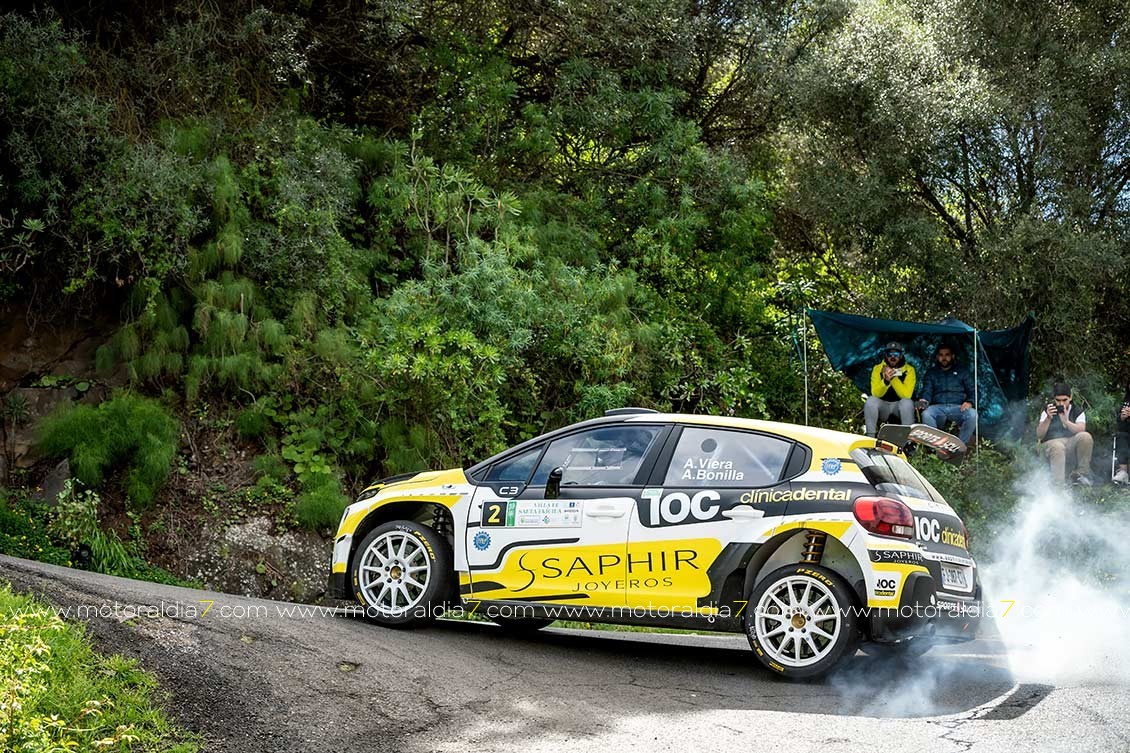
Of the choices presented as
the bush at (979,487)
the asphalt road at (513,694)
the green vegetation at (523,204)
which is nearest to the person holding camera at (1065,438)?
the bush at (979,487)

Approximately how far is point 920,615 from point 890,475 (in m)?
0.98

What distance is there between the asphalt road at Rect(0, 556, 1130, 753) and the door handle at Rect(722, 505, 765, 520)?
111cm

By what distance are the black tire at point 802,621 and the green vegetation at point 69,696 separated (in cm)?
384

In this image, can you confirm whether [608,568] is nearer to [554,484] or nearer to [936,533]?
[554,484]

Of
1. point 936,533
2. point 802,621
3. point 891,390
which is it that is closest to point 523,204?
point 891,390

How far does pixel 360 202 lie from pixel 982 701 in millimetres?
11858

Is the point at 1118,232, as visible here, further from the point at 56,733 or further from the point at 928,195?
the point at 56,733

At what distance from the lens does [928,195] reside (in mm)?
18469

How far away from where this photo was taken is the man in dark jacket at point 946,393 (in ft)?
51.6

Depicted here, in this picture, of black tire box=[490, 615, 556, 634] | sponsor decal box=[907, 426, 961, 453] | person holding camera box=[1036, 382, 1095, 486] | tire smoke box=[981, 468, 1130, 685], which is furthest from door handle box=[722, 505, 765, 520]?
person holding camera box=[1036, 382, 1095, 486]

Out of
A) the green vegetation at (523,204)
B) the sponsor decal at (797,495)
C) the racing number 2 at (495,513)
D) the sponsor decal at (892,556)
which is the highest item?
the green vegetation at (523,204)

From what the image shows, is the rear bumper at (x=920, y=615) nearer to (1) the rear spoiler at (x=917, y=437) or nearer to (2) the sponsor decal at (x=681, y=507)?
(1) the rear spoiler at (x=917, y=437)

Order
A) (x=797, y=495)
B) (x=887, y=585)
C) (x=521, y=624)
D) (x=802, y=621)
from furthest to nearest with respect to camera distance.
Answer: (x=521, y=624) < (x=797, y=495) < (x=802, y=621) < (x=887, y=585)

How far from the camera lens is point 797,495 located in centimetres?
826
